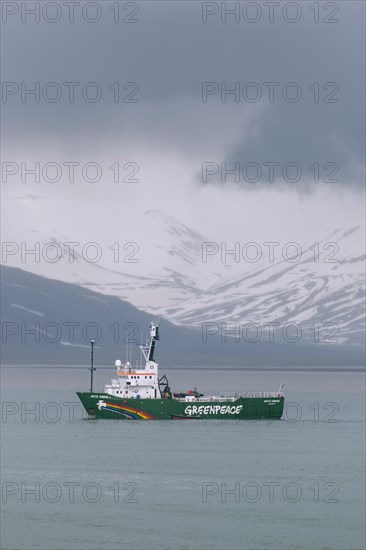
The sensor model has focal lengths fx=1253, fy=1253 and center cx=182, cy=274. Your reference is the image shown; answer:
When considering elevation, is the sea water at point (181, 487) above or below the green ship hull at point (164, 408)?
below

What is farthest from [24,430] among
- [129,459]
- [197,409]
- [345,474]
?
[345,474]

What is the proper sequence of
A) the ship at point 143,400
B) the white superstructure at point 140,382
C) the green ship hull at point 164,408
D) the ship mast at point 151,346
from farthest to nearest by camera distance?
the ship mast at point 151,346 < the green ship hull at point 164,408 < the ship at point 143,400 < the white superstructure at point 140,382

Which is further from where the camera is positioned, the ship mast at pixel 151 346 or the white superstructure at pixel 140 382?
the ship mast at pixel 151 346

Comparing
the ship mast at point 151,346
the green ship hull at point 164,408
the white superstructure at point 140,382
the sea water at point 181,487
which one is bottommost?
the sea water at point 181,487

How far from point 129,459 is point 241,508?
33.0 metres

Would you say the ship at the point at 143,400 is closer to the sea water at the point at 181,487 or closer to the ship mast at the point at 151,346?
the ship mast at the point at 151,346

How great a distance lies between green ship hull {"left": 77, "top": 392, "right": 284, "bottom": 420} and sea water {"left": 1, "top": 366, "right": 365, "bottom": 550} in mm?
1472

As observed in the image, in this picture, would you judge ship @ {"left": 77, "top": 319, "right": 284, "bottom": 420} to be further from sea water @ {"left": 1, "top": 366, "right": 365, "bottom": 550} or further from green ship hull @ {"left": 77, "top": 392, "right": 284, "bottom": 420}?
sea water @ {"left": 1, "top": 366, "right": 365, "bottom": 550}

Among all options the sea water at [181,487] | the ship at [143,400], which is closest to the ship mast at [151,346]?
the ship at [143,400]

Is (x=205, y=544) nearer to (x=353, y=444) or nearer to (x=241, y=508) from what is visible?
(x=241, y=508)

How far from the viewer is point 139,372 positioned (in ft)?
534

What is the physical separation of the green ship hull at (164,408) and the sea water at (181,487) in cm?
147

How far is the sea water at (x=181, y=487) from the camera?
87.2 m

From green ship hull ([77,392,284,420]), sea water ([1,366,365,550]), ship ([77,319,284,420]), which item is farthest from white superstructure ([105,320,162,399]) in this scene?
sea water ([1,366,365,550])
